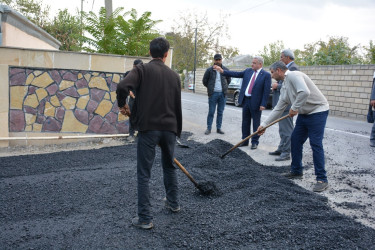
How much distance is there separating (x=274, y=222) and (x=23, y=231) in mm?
2466

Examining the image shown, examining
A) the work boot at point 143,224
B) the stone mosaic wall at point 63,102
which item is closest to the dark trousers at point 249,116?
the stone mosaic wall at point 63,102

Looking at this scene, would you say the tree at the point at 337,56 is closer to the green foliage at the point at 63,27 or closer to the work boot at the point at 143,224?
the green foliage at the point at 63,27

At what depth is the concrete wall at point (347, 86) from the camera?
46.6 ft

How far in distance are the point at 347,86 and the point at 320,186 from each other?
39.2 ft

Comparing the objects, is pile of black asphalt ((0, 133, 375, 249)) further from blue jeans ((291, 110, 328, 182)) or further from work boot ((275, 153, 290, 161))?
work boot ((275, 153, 290, 161))

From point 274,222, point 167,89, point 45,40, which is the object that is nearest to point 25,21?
point 45,40

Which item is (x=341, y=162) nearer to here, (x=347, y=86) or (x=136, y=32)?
(x=136, y=32)

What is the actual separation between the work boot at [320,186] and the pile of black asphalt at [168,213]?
24cm

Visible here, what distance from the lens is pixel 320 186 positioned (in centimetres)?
466

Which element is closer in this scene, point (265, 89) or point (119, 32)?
point (265, 89)

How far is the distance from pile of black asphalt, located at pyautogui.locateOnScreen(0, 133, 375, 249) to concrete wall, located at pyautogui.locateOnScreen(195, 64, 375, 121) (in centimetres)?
1084

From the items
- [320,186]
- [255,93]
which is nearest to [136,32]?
[255,93]

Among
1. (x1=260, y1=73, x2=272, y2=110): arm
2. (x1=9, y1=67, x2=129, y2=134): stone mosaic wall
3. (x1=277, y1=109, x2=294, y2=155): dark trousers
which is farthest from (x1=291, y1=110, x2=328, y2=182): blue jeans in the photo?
(x1=9, y1=67, x2=129, y2=134): stone mosaic wall

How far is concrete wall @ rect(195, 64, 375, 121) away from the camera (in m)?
14.2
